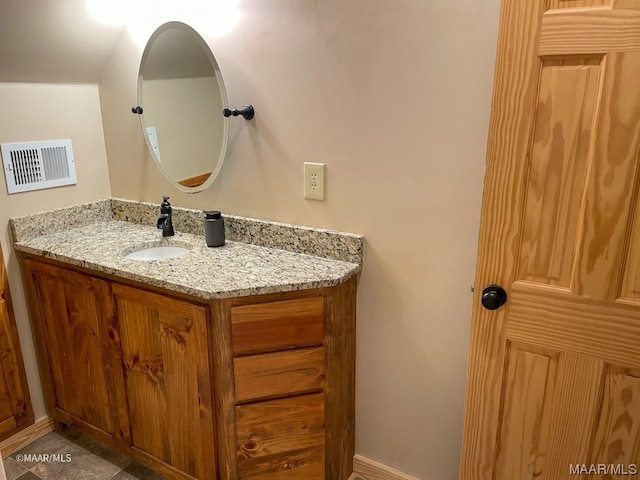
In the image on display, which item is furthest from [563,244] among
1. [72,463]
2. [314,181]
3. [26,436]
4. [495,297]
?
[26,436]

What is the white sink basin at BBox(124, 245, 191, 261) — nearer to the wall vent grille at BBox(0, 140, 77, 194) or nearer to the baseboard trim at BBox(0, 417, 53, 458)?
the wall vent grille at BBox(0, 140, 77, 194)

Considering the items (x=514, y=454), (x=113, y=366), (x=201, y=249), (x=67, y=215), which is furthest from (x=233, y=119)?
(x=514, y=454)

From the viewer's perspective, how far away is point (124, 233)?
2.05 m

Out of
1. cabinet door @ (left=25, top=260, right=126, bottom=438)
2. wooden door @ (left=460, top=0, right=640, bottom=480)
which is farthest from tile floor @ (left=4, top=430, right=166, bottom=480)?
wooden door @ (left=460, top=0, right=640, bottom=480)

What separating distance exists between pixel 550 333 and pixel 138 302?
1.30 meters

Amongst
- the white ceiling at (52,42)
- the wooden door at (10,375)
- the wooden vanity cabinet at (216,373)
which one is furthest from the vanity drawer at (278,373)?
the white ceiling at (52,42)

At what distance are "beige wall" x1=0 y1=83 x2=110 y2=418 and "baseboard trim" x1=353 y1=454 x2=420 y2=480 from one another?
143 centimetres

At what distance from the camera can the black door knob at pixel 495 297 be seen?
125 centimetres

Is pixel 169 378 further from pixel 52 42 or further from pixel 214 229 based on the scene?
pixel 52 42

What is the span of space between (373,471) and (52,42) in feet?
6.72

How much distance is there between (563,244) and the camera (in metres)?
1.17

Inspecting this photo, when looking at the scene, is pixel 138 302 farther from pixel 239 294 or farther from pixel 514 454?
pixel 514 454

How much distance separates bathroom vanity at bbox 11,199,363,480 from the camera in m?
1.49

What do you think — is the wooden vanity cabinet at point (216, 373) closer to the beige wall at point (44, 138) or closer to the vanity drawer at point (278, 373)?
the vanity drawer at point (278, 373)
